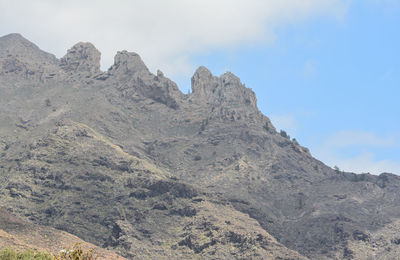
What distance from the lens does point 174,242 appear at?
651ft

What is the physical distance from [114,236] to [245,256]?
147 ft

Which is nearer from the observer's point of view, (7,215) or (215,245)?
(7,215)

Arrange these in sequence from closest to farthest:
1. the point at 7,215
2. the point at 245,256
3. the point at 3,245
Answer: the point at 3,245 < the point at 7,215 < the point at 245,256

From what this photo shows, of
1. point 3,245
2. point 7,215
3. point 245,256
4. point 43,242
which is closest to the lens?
point 3,245

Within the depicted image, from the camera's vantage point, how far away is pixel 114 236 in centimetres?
19400

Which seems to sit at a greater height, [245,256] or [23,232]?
[245,256]

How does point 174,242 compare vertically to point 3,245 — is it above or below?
above

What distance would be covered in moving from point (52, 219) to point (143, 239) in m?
32.7

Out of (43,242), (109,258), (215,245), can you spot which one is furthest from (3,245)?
(215,245)

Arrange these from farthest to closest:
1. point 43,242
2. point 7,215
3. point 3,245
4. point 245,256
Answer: point 245,256
point 7,215
point 43,242
point 3,245

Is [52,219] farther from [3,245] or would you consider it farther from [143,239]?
[3,245]

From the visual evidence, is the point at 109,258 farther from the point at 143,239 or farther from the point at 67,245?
the point at 143,239

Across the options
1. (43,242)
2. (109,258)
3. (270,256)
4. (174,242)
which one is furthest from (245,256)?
(43,242)

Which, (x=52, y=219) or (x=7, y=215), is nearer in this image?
(x=7, y=215)
